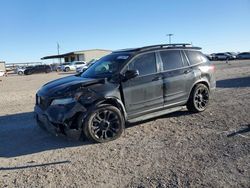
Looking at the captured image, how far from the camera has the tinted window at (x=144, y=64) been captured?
6.51 m

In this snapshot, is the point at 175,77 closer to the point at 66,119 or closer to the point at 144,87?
the point at 144,87

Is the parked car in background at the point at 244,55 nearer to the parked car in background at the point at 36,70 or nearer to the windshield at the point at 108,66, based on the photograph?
the parked car in background at the point at 36,70

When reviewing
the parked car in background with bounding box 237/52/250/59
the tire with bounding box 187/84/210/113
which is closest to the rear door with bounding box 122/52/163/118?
the tire with bounding box 187/84/210/113

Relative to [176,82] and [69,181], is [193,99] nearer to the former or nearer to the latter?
[176,82]

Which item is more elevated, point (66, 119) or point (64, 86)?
point (64, 86)

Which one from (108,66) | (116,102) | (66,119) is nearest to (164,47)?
(108,66)

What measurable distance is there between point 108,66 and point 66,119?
1.86 m

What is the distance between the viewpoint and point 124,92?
242 inches

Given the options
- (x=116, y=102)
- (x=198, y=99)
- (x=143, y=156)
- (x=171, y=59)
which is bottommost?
(x=143, y=156)

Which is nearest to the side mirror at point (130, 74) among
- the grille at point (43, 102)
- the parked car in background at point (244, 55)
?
the grille at point (43, 102)

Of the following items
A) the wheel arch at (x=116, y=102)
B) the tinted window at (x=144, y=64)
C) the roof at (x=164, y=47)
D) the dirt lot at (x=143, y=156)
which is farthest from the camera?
the roof at (x=164, y=47)

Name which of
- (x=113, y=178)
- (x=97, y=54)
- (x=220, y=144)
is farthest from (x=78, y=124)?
(x=97, y=54)

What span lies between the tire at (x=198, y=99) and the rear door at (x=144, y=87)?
1238mm

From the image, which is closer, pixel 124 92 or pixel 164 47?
pixel 124 92
